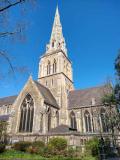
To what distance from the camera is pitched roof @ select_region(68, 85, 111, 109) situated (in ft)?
110

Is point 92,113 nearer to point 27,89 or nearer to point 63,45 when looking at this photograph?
point 27,89

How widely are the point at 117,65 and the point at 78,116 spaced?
15172 millimetres

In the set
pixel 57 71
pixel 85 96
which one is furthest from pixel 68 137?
pixel 57 71

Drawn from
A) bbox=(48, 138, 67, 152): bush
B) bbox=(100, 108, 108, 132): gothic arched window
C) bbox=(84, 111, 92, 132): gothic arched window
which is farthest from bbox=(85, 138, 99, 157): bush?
bbox=(84, 111, 92, 132): gothic arched window

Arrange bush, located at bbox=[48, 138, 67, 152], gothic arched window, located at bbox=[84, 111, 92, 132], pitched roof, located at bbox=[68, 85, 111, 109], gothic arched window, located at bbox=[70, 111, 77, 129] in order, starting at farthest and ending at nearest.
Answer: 1. pitched roof, located at bbox=[68, 85, 111, 109]
2. gothic arched window, located at bbox=[70, 111, 77, 129]
3. gothic arched window, located at bbox=[84, 111, 92, 132]
4. bush, located at bbox=[48, 138, 67, 152]

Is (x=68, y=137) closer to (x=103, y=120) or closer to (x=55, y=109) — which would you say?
(x=55, y=109)

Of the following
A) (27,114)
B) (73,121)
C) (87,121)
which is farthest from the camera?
(73,121)

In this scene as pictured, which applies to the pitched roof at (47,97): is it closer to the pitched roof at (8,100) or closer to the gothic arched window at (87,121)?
the gothic arched window at (87,121)

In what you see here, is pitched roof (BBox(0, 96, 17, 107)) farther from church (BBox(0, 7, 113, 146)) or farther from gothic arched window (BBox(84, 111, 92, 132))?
gothic arched window (BBox(84, 111, 92, 132))

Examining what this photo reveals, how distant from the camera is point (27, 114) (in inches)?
1182

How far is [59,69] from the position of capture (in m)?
38.5

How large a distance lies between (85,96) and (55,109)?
8452mm

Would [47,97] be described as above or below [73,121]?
above

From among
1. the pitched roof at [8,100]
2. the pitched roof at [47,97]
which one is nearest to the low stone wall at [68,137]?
the pitched roof at [47,97]
